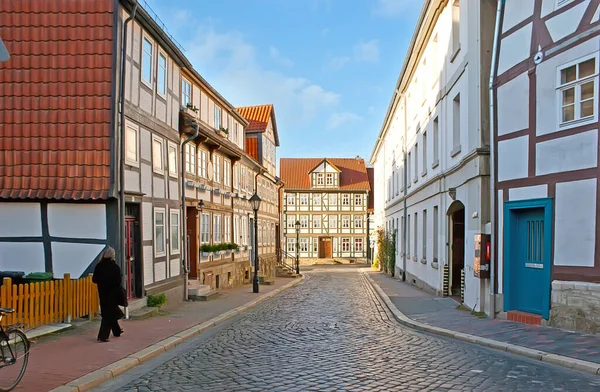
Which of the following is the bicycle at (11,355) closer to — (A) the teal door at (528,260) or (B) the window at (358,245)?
(A) the teal door at (528,260)

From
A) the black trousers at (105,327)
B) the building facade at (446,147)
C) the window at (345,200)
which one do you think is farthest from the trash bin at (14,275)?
the window at (345,200)

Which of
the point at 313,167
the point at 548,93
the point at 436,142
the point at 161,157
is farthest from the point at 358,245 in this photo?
the point at 548,93

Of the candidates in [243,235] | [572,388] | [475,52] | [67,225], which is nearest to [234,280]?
[243,235]

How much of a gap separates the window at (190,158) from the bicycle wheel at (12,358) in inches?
488

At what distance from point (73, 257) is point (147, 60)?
18.5ft

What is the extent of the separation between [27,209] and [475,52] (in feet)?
36.9

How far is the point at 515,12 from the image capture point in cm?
1210

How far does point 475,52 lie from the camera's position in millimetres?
13711

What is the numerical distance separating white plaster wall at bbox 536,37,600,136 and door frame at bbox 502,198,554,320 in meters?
1.46

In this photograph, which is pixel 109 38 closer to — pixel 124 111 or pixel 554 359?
pixel 124 111

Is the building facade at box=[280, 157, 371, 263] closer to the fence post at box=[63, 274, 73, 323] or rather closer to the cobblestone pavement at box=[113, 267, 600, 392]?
the cobblestone pavement at box=[113, 267, 600, 392]

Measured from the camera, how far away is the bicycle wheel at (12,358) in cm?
657

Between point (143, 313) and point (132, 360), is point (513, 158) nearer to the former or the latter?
point (132, 360)

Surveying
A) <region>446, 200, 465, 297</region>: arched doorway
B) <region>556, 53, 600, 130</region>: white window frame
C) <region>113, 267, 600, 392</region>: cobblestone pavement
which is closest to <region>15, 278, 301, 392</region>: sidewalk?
<region>113, 267, 600, 392</region>: cobblestone pavement
